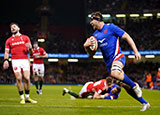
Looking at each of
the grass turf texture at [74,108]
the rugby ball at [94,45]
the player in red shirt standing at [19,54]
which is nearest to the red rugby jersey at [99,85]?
the grass turf texture at [74,108]

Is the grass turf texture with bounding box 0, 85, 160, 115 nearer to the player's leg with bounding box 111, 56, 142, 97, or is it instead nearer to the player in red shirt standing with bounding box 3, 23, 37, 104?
the player's leg with bounding box 111, 56, 142, 97

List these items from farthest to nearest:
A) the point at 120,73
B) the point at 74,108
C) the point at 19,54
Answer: the point at 19,54, the point at 74,108, the point at 120,73

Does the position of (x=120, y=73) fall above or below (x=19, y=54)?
below

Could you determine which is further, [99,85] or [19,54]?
[99,85]

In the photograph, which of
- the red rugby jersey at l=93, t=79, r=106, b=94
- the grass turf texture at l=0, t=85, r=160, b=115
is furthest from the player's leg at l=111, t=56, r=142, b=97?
the red rugby jersey at l=93, t=79, r=106, b=94

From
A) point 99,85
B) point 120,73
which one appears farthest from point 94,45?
point 99,85

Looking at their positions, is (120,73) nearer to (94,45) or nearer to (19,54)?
(94,45)

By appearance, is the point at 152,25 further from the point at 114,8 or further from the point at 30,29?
the point at 30,29

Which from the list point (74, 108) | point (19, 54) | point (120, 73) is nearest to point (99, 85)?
point (19, 54)

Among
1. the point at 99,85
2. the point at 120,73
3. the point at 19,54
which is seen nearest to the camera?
the point at 120,73

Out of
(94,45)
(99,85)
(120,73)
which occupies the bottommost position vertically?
(99,85)

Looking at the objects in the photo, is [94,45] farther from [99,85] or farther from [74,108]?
[99,85]

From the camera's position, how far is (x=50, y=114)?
515 centimetres

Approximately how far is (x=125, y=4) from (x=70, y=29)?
11.2m
